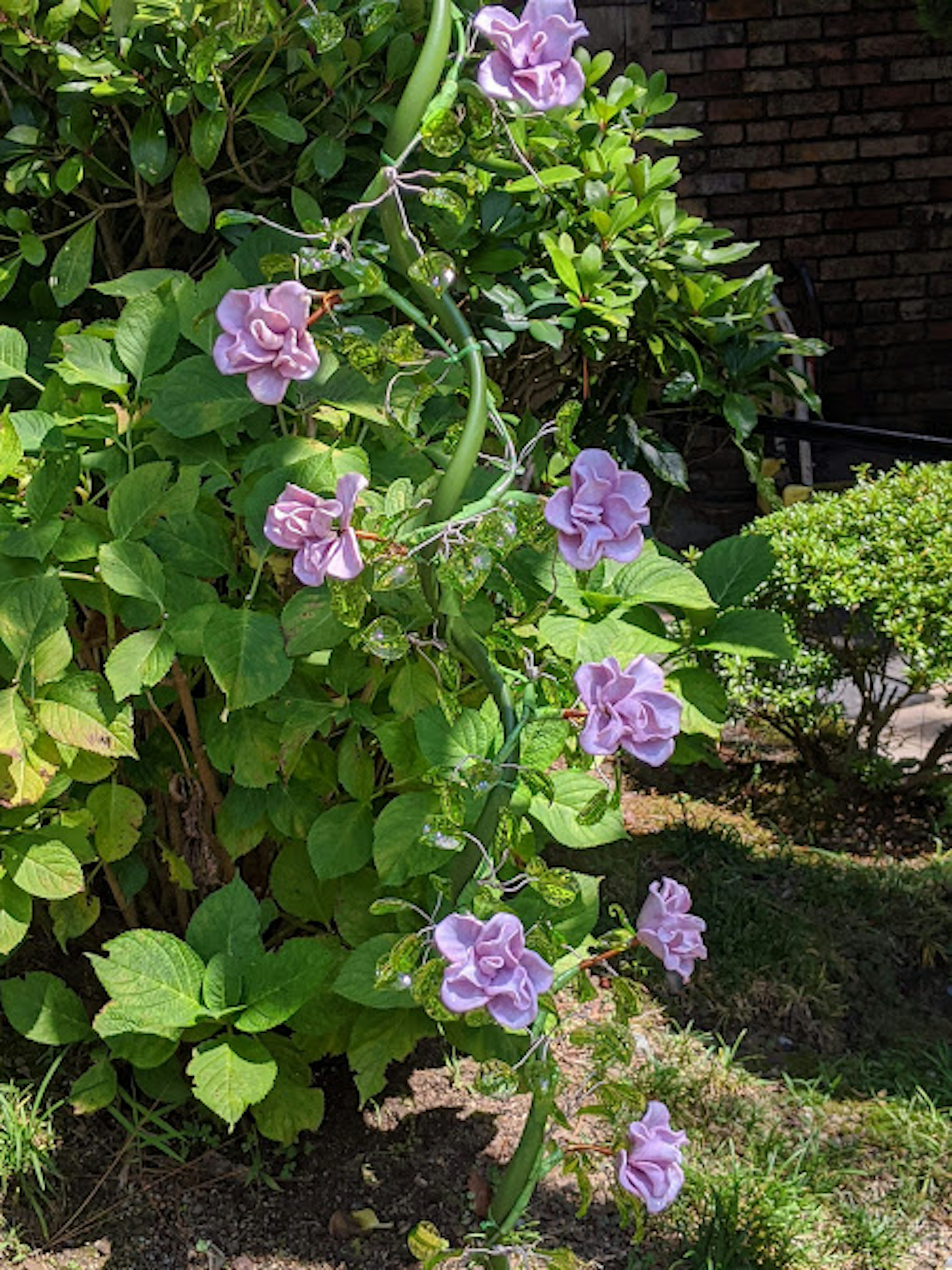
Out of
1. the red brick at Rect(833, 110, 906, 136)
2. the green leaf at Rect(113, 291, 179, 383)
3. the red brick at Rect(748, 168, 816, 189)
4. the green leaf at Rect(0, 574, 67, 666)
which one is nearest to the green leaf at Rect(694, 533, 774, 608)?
the green leaf at Rect(113, 291, 179, 383)

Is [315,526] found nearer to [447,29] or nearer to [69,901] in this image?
[447,29]

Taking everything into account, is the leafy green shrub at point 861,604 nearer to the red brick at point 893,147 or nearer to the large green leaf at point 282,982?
the large green leaf at point 282,982

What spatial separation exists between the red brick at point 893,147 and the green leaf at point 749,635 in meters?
5.34

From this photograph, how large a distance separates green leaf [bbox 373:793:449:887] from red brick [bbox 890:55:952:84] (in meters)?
6.03

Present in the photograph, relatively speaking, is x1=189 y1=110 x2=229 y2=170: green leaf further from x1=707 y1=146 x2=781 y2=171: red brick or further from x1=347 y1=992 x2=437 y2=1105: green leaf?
x1=707 y1=146 x2=781 y2=171: red brick

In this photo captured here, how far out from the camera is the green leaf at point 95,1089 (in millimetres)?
1997

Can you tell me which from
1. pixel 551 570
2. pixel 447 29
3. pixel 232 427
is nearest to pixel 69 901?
pixel 232 427

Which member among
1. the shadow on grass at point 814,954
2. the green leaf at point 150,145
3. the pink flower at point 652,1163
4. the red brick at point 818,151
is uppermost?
the green leaf at point 150,145

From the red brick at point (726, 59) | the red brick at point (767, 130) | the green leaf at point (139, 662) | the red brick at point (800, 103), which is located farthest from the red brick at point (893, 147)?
the green leaf at point (139, 662)

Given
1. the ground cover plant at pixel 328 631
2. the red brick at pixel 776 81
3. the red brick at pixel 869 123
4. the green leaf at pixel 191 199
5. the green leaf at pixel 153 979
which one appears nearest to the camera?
the ground cover plant at pixel 328 631

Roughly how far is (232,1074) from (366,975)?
0.20 meters

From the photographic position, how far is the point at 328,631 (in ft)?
5.43

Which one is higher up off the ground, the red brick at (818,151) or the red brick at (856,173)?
the red brick at (818,151)

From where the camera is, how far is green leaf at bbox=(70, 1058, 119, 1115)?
200cm
